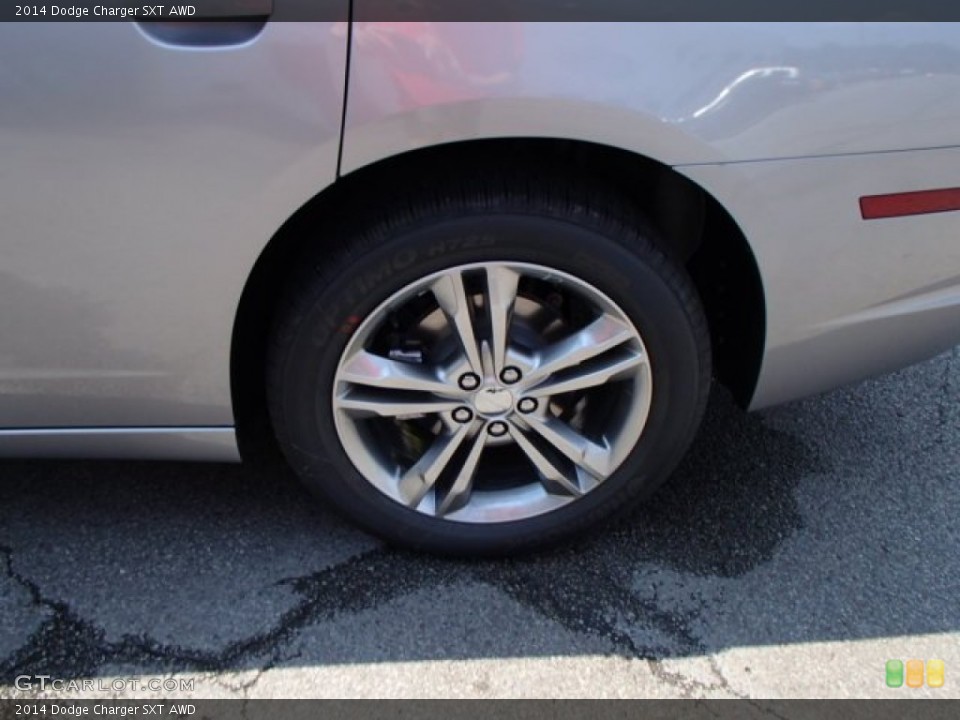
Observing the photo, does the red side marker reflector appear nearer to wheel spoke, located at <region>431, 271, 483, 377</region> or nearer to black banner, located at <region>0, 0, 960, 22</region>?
black banner, located at <region>0, 0, 960, 22</region>

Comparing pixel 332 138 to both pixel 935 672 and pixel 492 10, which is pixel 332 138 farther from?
pixel 935 672

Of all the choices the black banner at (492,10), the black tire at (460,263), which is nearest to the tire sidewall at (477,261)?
the black tire at (460,263)

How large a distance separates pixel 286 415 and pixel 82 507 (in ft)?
2.41

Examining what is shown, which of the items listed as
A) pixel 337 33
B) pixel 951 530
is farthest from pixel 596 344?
pixel 951 530

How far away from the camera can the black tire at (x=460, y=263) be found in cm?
Result: 194

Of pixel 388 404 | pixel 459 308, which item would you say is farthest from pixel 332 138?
pixel 388 404

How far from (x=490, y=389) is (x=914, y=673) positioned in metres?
1.10

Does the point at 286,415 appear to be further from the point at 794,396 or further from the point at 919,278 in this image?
the point at 919,278

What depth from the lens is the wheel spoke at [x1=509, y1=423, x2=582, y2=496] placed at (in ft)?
7.25

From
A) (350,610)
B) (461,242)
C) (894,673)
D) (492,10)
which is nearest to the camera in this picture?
(492,10)

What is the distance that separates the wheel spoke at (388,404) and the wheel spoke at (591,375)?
198 millimetres

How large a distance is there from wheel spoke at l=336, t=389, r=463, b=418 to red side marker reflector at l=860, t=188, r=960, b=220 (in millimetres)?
944

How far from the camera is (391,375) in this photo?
6.88 ft

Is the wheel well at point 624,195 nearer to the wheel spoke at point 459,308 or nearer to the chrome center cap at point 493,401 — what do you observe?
the wheel spoke at point 459,308
